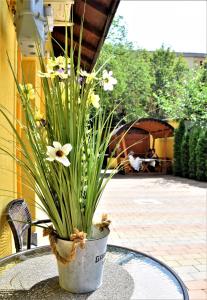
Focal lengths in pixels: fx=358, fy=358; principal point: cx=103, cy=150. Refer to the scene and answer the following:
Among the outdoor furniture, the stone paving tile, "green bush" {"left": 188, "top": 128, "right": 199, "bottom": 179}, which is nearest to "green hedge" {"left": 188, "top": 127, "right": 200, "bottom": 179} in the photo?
"green bush" {"left": 188, "top": 128, "right": 199, "bottom": 179}

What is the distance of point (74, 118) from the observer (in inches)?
50.9

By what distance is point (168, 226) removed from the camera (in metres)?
5.60

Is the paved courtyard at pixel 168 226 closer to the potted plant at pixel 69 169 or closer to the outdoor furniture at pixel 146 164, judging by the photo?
the potted plant at pixel 69 169

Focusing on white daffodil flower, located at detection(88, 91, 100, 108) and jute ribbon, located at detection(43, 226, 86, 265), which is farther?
white daffodil flower, located at detection(88, 91, 100, 108)

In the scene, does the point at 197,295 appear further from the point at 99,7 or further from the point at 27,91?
the point at 99,7

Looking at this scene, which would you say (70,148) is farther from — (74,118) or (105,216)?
(105,216)

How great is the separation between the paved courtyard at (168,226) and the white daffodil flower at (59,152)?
232cm

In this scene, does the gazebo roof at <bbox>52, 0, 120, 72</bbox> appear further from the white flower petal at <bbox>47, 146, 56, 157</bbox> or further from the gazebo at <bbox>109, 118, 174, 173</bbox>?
the gazebo at <bbox>109, 118, 174, 173</bbox>

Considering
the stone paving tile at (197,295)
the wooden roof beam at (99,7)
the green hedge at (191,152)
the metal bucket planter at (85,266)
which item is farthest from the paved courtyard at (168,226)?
the wooden roof beam at (99,7)

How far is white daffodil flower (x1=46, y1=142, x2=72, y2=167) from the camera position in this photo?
48.2 inches

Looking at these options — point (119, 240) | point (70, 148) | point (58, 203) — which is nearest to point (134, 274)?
point (58, 203)

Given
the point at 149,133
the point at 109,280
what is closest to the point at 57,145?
the point at 109,280

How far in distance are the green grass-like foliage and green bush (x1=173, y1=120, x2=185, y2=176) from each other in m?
13.1

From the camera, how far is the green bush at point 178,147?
46.4 feet
